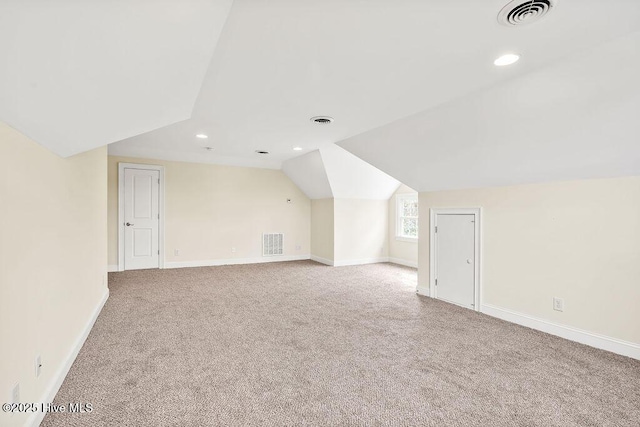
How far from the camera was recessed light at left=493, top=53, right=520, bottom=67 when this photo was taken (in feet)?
6.77

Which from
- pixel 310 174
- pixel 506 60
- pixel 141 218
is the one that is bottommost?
pixel 141 218

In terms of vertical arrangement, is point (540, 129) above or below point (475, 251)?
above

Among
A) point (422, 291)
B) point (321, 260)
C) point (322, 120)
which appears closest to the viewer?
point (322, 120)

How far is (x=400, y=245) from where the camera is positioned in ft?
23.7

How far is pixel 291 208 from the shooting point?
7.58 m

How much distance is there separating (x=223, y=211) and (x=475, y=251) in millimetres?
5074

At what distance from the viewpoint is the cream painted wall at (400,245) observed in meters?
6.84

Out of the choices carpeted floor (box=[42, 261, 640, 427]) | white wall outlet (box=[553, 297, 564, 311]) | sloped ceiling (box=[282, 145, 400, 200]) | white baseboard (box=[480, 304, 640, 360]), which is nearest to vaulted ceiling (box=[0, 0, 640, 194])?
white wall outlet (box=[553, 297, 564, 311])

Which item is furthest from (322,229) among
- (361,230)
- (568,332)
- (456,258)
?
(568,332)

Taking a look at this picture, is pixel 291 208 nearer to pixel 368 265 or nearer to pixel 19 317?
pixel 368 265

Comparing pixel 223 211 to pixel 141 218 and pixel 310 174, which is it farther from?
pixel 310 174

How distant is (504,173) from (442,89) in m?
1.36

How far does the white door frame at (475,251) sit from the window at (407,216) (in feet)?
8.18

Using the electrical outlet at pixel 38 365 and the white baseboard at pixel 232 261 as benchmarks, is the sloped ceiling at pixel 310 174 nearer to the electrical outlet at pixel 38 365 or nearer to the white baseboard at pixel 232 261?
the white baseboard at pixel 232 261
